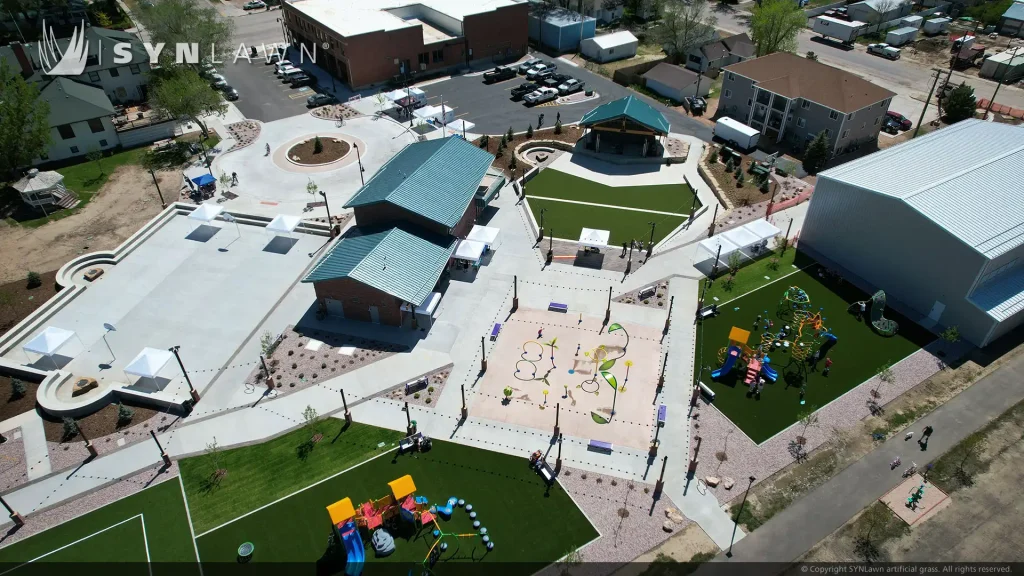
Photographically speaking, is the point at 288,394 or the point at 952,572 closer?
the point at 952,572

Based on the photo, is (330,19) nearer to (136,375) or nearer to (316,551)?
(136,375)

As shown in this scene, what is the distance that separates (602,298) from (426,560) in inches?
954

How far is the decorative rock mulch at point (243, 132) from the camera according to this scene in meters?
68.9

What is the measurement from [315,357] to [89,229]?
30.1 m

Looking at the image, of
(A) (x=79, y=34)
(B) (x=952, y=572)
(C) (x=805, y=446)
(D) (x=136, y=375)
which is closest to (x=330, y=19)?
(A) (x=79, y=34)

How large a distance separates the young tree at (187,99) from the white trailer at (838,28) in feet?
318

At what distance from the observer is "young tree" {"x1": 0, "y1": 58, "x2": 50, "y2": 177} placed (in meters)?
58.0

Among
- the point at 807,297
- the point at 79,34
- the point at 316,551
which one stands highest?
the point at 79,34

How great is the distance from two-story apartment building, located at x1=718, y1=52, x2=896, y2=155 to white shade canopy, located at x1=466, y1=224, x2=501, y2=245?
3894cm

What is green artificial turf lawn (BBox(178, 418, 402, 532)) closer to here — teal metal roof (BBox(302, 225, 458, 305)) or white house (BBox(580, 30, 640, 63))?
teal metal roof (BBox(302, 225, 458, 305))

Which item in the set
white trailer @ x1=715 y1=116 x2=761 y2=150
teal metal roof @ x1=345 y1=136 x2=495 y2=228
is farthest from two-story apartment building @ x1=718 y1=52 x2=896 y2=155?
teal metal roof @ x1=345 y1=136 x2=495 y2=228

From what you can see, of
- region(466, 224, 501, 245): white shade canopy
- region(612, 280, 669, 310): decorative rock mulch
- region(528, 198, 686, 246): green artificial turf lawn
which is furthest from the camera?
region(528, 198, 686, 246): green artificial turf lawn


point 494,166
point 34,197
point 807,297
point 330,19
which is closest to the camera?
point 807,297

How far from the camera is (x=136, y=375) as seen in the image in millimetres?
40125
